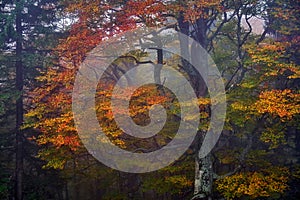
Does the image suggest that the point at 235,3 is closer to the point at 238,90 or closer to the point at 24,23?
the point at 238,90

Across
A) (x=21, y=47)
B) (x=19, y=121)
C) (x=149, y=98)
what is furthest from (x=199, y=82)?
(x=19, y=121)

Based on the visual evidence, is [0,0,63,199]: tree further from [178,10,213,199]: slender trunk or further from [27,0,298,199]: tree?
[178,10,213,199]: slender trunk

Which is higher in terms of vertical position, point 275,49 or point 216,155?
point 275,49

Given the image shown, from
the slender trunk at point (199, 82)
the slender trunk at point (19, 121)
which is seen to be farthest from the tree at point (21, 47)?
the slender trunk at point (199, 82)

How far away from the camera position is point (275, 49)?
1055 centimetres

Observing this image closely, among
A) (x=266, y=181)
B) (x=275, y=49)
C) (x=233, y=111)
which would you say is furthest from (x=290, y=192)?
(x=275, y=49)

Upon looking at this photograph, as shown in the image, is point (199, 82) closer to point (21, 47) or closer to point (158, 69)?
point (158, 69)

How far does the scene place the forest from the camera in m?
10.7

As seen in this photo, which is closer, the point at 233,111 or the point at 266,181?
the point at 233,111

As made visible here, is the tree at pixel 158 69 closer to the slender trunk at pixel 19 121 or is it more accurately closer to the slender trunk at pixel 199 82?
the slender trunk at pixel 199 82

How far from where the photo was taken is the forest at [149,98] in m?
10.7

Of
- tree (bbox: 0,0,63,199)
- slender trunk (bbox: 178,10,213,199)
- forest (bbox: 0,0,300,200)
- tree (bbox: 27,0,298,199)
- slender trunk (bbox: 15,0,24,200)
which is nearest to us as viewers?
tree (bbox: 27,0,298,199)

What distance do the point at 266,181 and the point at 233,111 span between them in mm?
3040

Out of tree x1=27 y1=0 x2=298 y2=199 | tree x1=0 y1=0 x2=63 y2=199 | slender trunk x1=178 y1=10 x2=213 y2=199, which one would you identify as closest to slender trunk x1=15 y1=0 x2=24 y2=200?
tree x1=0 y1=0 x2=63 y2=199
